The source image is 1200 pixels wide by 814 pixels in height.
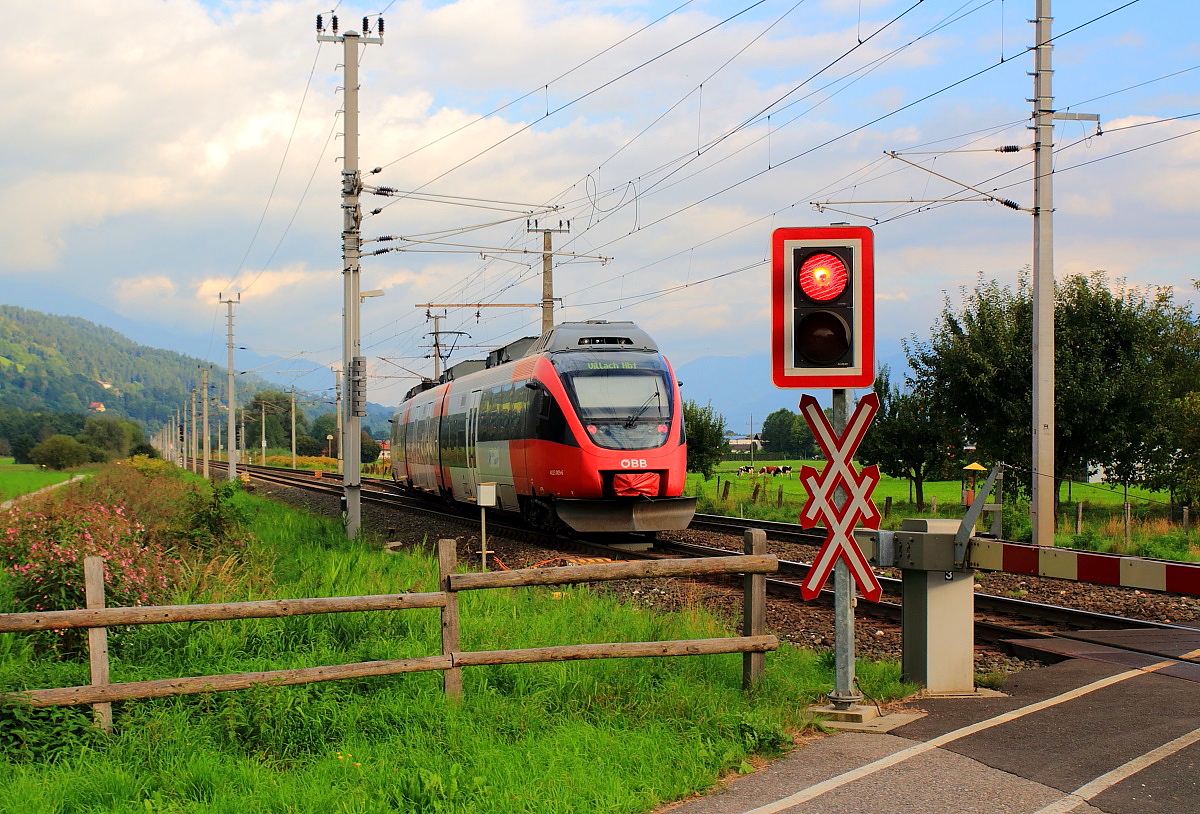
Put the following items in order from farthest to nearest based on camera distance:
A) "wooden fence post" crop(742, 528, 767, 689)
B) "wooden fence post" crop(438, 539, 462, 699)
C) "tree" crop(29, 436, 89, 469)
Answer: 1. "tree" crop(29, 436, 89, 469)
2. "wooden fence post" crop(742, 528, 767, 689)
3. "wooden fence post" crop(438, 539, 462, 699)

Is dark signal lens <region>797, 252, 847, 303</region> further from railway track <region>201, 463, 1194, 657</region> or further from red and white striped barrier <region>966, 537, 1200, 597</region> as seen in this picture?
railway track <region>201, 463, 1194, 657</region>

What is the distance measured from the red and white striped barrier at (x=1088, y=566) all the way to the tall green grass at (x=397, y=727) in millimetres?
1162

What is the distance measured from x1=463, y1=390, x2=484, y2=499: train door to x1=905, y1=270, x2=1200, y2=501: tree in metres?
13.7

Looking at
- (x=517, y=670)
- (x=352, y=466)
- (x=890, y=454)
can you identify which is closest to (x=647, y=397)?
(x=352, y=466)

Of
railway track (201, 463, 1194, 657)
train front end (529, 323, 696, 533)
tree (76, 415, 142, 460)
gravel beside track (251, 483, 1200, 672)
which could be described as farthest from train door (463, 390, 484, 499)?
tree (76, 415, 142, 460)

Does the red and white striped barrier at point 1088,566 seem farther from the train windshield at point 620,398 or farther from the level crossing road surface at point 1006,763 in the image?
the train windshield at point 620,398

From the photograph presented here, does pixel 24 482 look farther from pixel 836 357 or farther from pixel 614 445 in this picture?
pixel 836 357

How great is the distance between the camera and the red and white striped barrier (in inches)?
258

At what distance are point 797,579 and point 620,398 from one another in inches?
226

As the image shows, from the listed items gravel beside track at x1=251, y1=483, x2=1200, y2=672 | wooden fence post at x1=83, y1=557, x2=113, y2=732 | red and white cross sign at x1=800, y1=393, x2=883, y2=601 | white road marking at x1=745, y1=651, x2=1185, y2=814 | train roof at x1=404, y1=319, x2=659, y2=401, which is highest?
train roof at x1=404, y1=319, x2=659, y2=401

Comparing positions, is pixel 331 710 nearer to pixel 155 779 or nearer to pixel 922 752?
pixel 155 779

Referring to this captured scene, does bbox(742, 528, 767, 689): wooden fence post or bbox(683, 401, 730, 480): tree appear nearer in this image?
bbox(742, 528, 767, 689): wooden fence post

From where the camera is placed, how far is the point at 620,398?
20.1 meters

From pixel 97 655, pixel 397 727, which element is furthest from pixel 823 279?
pixel 97 655
